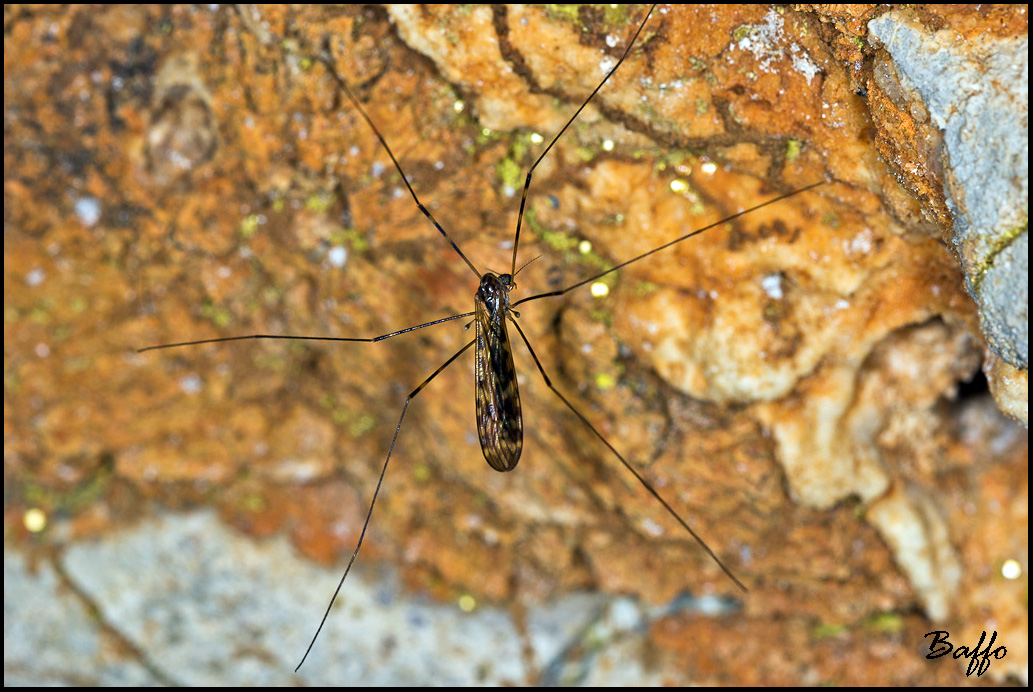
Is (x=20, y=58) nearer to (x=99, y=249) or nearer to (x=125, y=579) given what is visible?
(x=99, y=249)

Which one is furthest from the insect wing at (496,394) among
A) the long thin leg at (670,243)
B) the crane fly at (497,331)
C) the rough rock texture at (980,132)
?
the rough rock texture at (980,132)

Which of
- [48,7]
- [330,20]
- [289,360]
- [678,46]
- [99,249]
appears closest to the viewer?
[678,46]

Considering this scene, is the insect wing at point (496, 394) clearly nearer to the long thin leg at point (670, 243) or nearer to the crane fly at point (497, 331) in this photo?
the crane fly at point (497, 331)

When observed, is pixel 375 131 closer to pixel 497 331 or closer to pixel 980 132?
pixel 497 331

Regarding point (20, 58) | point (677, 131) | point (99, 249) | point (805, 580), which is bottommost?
Result: point (805, 580)

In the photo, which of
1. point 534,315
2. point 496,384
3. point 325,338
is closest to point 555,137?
point 534,315

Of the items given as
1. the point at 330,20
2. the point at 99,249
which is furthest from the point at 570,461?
the point at 99,249

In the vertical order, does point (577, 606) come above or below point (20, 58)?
below

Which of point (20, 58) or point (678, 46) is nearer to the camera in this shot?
point (678, 46)
